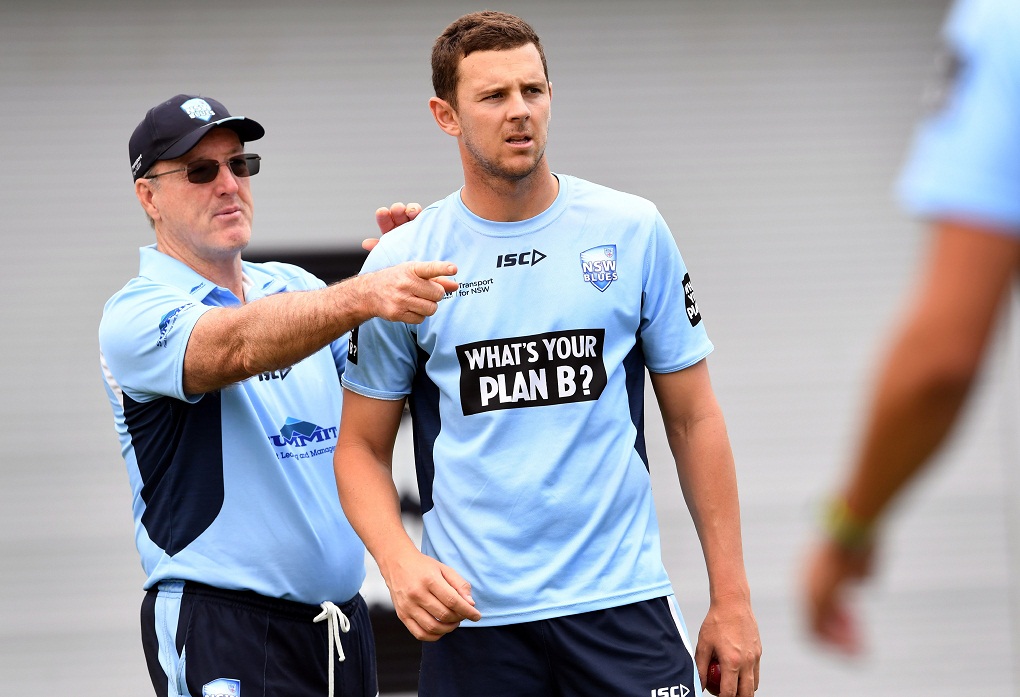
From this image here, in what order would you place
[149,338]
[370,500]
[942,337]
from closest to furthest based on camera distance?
[942,337] < [370,500] < [149,338]

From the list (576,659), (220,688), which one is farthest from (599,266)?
(220,688)

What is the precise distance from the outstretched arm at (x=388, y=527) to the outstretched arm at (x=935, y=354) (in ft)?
4.28

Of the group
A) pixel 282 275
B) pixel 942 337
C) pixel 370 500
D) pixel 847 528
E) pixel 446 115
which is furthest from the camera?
pixel 282 275

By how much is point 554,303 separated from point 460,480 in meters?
0.45

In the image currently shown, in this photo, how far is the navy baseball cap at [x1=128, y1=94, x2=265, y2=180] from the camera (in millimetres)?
3260

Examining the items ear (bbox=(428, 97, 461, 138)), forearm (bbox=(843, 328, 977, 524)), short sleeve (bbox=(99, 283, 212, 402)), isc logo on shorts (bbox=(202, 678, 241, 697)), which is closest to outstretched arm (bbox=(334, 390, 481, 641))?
short sleeve (bbox=(99, 283, 212, 402))

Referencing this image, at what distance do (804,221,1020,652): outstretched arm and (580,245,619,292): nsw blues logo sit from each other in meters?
1.43

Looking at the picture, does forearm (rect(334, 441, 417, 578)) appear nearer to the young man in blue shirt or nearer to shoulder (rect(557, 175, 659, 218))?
the young man in blue shirt

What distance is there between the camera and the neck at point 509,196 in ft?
9.23

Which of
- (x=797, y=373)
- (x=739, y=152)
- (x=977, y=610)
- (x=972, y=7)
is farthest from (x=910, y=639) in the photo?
(x=972, y=7)

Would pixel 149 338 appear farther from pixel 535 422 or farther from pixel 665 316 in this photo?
pixel 665 316

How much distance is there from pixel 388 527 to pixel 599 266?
75cm

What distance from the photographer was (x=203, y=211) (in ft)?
10.7

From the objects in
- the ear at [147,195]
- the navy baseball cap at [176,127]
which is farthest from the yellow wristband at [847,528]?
the ear at [147,195]
